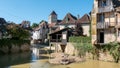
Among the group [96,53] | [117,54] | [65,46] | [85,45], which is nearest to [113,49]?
[117,54]

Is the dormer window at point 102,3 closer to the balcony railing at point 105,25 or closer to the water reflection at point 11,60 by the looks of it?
the balcony railing at point 105,25

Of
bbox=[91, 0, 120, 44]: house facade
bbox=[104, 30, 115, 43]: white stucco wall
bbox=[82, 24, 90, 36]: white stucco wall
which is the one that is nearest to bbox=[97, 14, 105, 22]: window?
bbox=[91, 0, 120, 44]: house facade

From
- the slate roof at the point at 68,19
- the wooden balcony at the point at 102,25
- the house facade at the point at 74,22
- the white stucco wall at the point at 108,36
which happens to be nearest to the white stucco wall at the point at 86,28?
the house facade at the point at 74,22

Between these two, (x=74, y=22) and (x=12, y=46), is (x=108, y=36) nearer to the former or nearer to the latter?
(x=12, y=46)

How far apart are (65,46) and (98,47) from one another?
12769 mm

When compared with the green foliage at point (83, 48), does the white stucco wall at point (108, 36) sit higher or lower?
higher

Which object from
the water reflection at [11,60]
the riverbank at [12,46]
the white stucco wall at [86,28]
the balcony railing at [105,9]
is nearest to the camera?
the water reflection at [11,60]

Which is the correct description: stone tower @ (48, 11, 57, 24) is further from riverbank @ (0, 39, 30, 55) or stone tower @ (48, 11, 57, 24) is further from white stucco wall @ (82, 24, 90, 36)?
riverbank @ (0, 39, 30, 55)

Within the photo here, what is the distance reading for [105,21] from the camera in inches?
1588

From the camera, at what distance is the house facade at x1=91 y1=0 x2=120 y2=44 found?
39.0m

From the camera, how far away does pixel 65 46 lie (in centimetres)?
5094

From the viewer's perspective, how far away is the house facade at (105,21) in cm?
3903

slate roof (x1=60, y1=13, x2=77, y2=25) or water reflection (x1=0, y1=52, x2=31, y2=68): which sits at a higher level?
slate roof (x1=60, y1=13, x2=77, y2=25)

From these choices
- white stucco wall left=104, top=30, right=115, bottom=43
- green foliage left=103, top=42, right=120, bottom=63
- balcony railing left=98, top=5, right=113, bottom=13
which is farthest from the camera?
white stucco wall left=104, top=30, right=115, bottom=43
